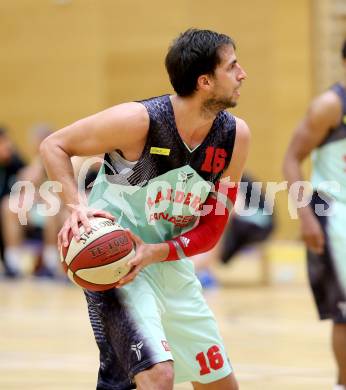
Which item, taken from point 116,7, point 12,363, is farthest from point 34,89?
point 12,363

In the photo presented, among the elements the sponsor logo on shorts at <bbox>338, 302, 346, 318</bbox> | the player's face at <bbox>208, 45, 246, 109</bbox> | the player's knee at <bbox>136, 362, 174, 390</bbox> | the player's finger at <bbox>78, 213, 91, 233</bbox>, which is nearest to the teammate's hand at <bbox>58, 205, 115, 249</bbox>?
the player's finger at <bbox>78, 213, 91, 233</bbox>

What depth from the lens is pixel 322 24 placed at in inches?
440

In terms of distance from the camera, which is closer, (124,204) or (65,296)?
(124,204)

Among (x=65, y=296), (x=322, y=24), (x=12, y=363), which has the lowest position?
(x=65, y=296)

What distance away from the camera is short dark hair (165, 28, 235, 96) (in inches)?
163

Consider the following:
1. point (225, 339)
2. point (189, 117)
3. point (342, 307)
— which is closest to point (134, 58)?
point (225, 339)

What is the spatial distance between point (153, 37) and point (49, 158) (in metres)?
13.5

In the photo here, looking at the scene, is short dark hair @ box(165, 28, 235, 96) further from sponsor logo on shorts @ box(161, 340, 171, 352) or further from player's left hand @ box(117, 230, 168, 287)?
sponsor logo on shorts @ box(161, 340, 171, 352)

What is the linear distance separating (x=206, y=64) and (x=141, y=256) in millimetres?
829

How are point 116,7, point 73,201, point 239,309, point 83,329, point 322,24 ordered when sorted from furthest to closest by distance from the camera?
point 116,7, point 322,24, point 239,309, point 83,329, point 73,201

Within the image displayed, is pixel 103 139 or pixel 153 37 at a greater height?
pixel 103 139

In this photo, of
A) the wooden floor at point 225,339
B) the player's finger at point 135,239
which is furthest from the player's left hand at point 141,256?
the wooden floor at point 225,339

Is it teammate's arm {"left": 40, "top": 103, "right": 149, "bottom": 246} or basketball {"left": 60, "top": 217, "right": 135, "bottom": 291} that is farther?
teammate's arm {"left": 40, "top": 103, "right": 149, "bottom": 246}

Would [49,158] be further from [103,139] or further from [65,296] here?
[65,296]
